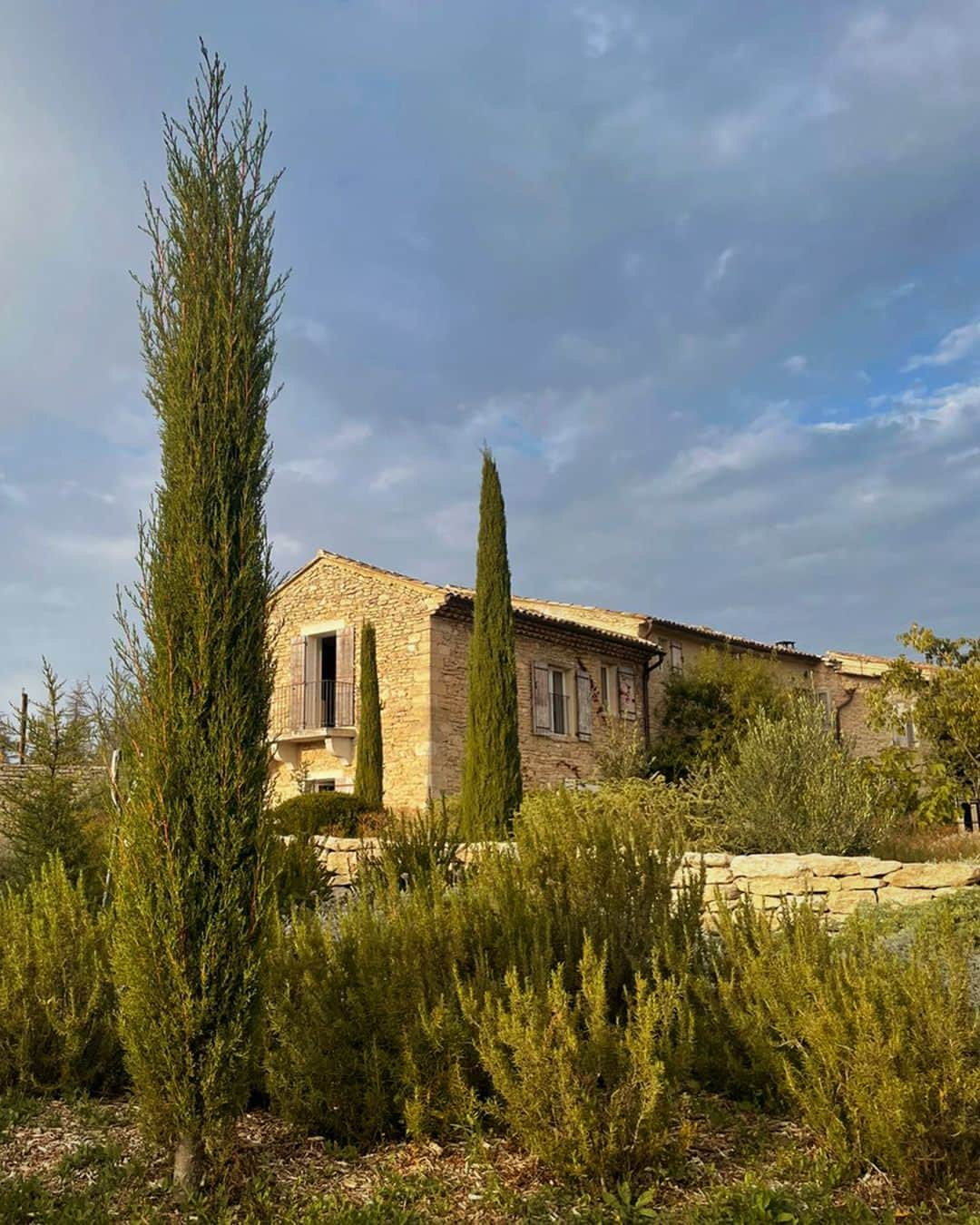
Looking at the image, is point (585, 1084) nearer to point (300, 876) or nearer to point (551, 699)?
point (300, 876)

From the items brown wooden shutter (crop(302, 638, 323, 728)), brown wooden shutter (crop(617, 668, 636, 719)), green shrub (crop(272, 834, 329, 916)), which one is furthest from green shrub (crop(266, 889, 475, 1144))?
brown wooden shutter (crop(617, 668, 636, 719))

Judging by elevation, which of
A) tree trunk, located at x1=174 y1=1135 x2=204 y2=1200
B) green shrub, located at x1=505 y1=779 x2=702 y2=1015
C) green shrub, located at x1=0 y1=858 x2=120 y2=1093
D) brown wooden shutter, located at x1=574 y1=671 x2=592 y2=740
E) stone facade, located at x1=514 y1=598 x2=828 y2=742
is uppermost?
stone facade, located at x1=514 y1=598 x2=828 y2=742

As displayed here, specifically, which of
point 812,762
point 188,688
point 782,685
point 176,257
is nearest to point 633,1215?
point 188,688

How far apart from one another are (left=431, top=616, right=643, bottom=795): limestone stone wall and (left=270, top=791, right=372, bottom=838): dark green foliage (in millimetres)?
2045

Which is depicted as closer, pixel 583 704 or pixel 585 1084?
pixel 585 1084

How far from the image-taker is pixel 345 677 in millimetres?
20719

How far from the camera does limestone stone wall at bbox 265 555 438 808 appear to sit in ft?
62.3

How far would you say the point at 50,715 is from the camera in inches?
476

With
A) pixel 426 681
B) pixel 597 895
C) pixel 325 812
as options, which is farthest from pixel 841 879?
pixel 426 681

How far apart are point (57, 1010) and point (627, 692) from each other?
18.4 metres

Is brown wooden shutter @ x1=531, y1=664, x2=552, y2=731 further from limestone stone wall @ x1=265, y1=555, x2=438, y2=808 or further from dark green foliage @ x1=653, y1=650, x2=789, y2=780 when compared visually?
dark green foliage @ x1=653, y1=650, x2=789, y2=780

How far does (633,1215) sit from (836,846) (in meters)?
8.04

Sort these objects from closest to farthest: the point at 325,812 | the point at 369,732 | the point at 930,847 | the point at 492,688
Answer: the point at 930,847
the point at 492,688
the point at 325,812
the point at 369,732

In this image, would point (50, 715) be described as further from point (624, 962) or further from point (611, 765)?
point (611, 765)
